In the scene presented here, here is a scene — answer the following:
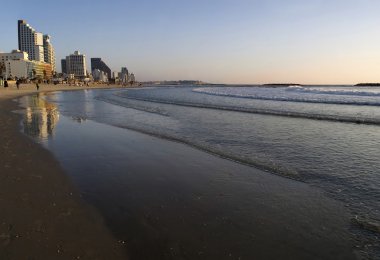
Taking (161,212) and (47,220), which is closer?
(47,220)

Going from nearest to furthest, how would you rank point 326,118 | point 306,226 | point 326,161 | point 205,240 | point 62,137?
point 205,240 → point 306,226 → point 326,161 → point 62,137 → point 326,118

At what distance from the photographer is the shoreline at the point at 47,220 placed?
400cm

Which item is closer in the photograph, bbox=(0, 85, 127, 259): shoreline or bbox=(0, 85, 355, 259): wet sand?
bbox=(0, 85, 127, 259): shoreline

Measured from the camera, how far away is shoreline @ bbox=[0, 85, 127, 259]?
400 cm

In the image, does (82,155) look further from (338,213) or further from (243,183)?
(338,213)

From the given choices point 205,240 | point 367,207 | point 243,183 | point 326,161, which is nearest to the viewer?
point 205,240

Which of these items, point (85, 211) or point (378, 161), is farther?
point (378, 161)

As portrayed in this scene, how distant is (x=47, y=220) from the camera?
484 centimetres

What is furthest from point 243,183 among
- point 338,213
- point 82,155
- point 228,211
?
point 82,155

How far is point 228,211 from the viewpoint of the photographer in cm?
541

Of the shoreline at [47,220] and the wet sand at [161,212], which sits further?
the wet sand at [161,212]

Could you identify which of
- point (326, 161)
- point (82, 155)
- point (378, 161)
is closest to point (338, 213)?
point (326, 161)

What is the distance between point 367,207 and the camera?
220 inches

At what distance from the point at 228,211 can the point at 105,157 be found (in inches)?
189
